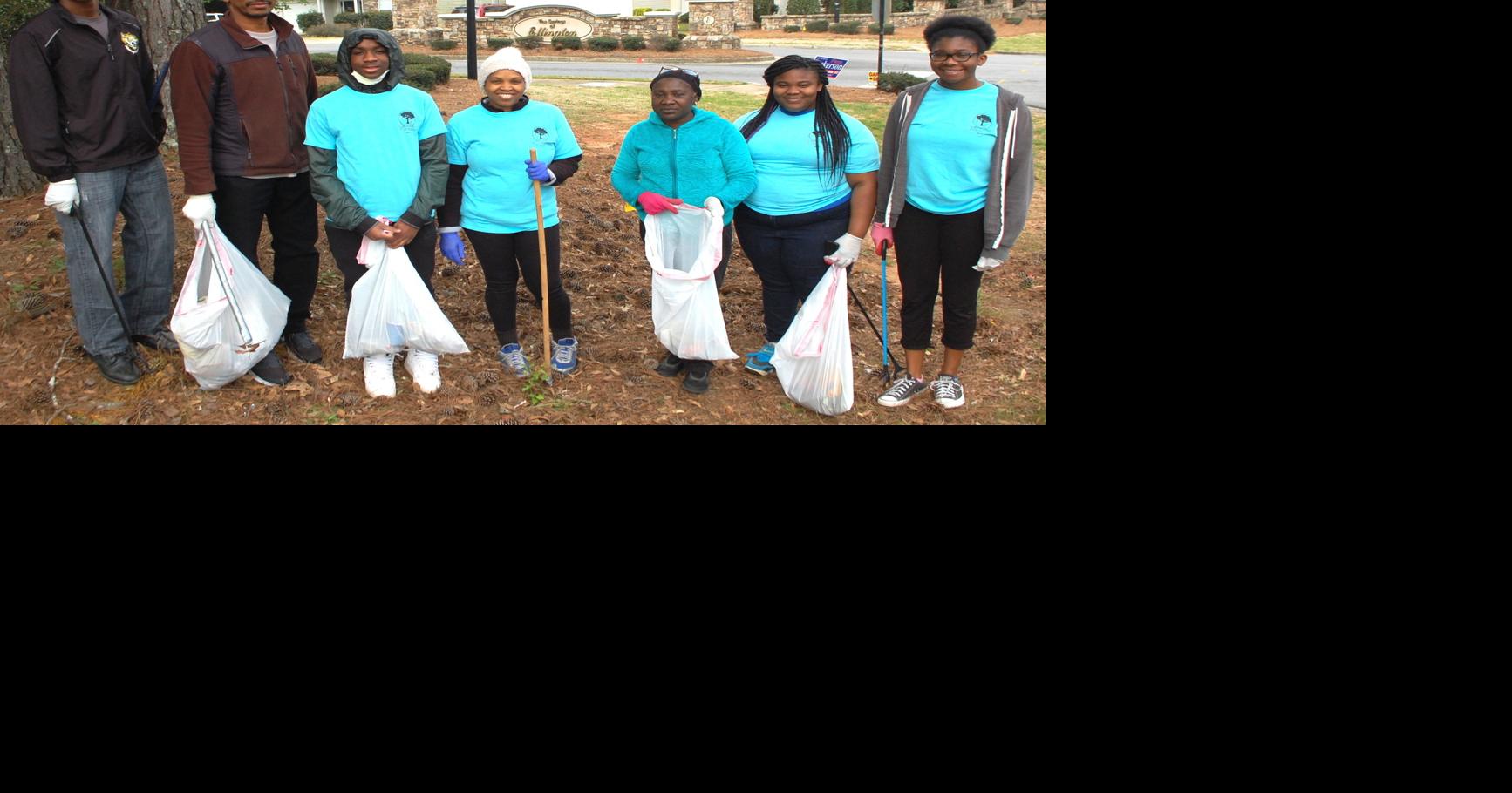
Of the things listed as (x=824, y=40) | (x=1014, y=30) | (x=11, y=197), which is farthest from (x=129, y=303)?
(x=1014, y=30)

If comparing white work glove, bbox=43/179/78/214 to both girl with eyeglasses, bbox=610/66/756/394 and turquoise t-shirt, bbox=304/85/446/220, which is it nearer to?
turquoise t-shirt, bbox=304/85/446/220

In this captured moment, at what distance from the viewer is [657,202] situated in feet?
13.6

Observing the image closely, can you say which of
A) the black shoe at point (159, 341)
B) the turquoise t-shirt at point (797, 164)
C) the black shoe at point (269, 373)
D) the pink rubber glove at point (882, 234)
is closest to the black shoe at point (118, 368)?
the black shoe at point (159, 341)

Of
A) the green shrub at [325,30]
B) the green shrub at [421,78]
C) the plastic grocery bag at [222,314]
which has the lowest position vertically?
the plastic grocery bag at [222,314]

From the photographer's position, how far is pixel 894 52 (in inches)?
987

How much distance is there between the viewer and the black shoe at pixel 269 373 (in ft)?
14.4

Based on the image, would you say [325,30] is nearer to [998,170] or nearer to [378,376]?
[378,376]

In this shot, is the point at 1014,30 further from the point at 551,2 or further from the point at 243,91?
the point at 243,91

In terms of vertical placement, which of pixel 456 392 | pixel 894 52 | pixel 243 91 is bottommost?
pixel 456 392

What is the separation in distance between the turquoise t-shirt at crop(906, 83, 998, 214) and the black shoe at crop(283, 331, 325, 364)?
2.77m

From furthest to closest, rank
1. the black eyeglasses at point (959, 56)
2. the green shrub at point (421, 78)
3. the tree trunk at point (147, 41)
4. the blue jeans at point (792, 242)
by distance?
the green shrub at point (421, 78)
the tree trunk at point (147, 41)
the blue jeans at point (792, 242)
the black eyeglasses at point (959, 56)

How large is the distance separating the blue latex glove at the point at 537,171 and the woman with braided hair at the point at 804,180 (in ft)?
2.62

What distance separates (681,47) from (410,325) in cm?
2182

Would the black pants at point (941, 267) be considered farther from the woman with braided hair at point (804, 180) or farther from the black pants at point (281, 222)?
the black pants at point (281, 222)
